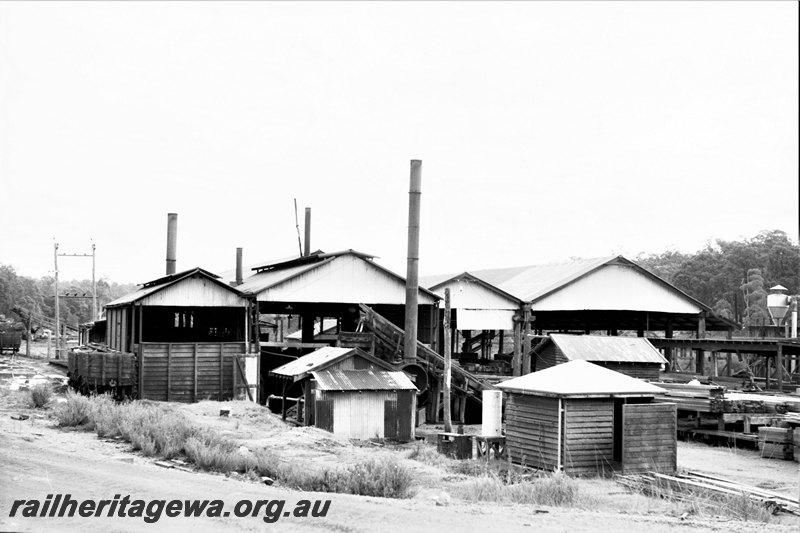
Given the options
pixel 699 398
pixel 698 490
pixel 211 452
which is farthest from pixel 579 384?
pixel 699 398

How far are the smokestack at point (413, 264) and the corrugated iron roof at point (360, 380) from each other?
16.6 ft

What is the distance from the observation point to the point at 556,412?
2328 cm

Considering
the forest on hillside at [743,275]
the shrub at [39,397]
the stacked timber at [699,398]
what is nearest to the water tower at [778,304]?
the stacked timber at [699,398]

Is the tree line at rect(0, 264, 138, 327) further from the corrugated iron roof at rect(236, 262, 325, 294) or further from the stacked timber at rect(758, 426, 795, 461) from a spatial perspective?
the stacked timber at rect(758, 426, 795, 461)

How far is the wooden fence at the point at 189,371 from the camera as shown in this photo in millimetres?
35406

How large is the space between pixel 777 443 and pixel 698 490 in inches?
463

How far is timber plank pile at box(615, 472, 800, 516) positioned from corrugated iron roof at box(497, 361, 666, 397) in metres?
2.23

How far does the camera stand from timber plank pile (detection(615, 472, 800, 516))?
1809 centimetres

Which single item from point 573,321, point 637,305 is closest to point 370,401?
point 637,305

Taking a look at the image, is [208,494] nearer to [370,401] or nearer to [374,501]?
[374,501]

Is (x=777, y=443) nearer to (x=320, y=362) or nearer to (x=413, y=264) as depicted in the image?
(x=320, y=362)

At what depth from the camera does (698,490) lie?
19641mm

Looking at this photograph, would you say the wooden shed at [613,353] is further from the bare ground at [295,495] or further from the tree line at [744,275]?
the tree line at [744,275]

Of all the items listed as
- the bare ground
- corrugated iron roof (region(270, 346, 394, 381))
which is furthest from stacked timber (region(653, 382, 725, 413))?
corrugated iron roof (region(270, 346, 394, 381))
